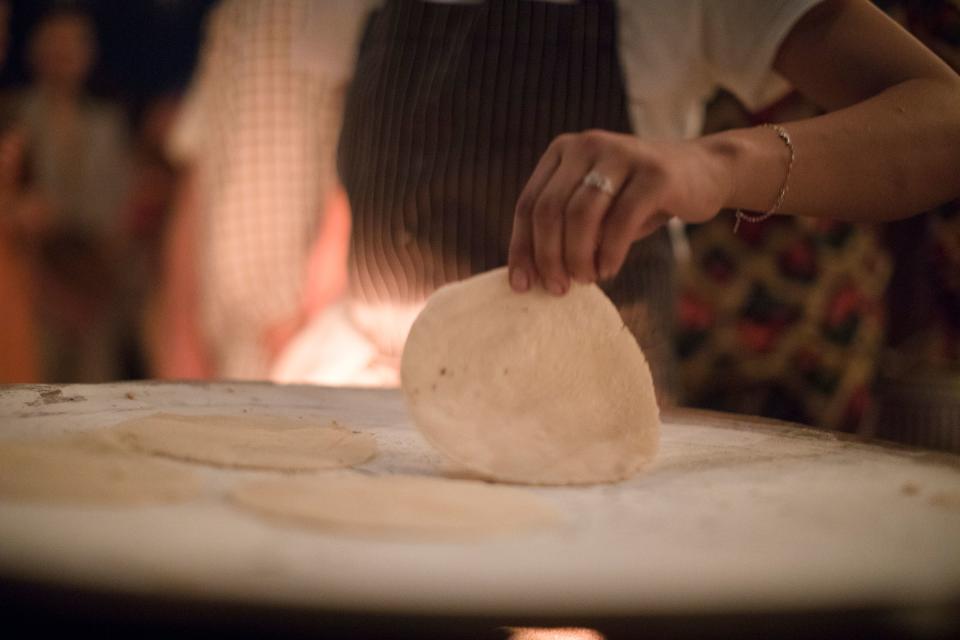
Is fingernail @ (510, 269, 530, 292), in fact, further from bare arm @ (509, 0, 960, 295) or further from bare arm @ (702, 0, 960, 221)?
bare arm @ (702, 0, 960, 221)

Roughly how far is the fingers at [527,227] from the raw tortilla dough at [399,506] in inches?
8.3

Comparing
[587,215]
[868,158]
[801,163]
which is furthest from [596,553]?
[868,158]

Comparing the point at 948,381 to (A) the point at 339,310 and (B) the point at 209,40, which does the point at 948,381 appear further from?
(B) the point at 209,40

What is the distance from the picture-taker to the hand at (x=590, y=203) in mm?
795

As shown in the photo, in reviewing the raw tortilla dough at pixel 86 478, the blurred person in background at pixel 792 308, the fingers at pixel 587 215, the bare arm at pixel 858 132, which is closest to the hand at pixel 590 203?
the fingers at pixel 587 215

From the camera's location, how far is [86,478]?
2.13 feet

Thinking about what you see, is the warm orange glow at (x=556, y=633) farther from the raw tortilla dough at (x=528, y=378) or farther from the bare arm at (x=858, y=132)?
the bare arm at (x=858, y=132)

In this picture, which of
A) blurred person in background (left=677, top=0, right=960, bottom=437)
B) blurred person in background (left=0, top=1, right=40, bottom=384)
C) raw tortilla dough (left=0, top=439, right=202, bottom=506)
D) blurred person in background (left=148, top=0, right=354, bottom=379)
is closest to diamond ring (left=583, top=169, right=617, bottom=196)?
raw tortilla dough (left=0, top=439, right=202, bottom=506)

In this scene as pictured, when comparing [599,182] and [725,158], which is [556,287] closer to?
[599,182]

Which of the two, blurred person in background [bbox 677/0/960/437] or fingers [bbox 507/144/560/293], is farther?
blurred person in background [bbox 677/0/960/437]

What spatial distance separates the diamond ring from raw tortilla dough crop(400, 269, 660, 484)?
0.12 metres

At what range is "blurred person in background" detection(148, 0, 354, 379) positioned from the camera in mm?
1951

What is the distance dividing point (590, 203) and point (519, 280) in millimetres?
110

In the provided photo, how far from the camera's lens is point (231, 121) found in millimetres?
2133
